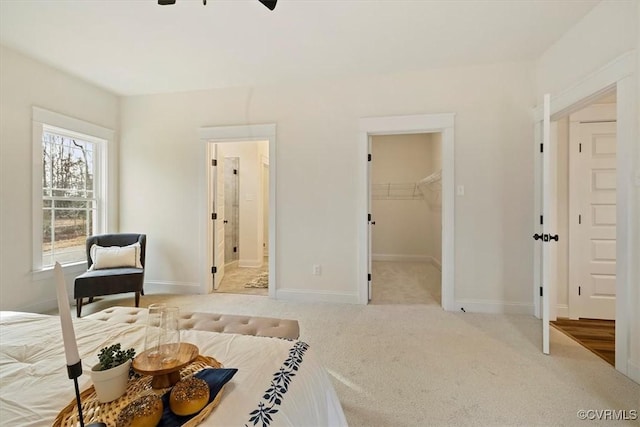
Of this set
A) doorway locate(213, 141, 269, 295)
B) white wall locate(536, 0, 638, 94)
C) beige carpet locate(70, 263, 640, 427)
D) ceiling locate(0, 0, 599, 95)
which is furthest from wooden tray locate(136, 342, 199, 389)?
doorway locate(213, 141, 269, 295)

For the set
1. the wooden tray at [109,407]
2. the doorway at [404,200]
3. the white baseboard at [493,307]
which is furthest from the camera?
the doorway at [404,200]

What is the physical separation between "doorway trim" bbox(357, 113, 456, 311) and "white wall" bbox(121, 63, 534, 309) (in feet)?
0.24

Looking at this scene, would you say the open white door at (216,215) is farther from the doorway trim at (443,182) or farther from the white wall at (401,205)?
the white wall at (401,205)

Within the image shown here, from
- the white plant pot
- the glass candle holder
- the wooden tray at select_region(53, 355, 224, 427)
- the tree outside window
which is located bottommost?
the wooden tray at select_region(53, 355, 224, 427)

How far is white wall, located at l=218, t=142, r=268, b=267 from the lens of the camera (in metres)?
5.73

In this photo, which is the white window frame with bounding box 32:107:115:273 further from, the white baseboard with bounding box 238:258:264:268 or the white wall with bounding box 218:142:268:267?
the white baseboard with bounding box 238:258:264:268

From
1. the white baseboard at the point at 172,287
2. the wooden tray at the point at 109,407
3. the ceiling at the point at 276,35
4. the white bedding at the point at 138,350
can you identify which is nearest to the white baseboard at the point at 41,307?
the white baseboard at the point at 172,287

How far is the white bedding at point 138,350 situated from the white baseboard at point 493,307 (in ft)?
8.55

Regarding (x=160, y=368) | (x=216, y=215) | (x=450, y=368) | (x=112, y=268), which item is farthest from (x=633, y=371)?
(x=112, y=268)

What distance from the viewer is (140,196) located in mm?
4094

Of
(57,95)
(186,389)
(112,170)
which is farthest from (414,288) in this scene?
(57,95)

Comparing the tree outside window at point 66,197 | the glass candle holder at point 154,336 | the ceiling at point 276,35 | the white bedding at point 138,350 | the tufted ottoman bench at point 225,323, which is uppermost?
the ceiling at point 276,35

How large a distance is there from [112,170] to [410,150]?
5484mm

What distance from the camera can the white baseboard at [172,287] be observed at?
3949 mm
